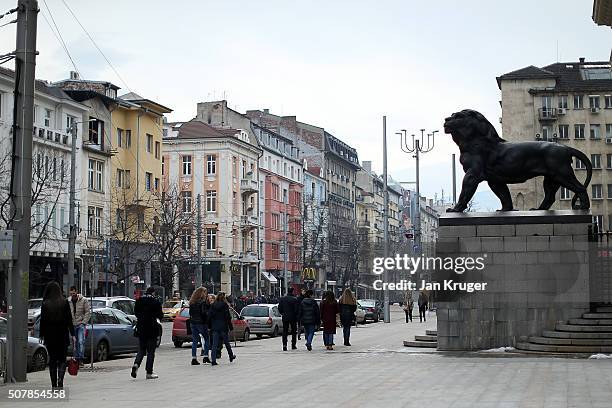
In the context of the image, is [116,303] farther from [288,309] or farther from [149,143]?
[149,143]

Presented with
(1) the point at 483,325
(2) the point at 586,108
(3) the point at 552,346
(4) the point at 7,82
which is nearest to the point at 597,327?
(3) the point at 552,346

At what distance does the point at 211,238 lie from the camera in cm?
8225

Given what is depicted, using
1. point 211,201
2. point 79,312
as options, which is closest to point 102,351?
point 79,312

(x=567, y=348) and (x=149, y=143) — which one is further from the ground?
(x=149, y=143)

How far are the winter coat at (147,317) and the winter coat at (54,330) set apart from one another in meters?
2.42

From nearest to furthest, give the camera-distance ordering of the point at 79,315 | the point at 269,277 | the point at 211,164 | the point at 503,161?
the point at 79,315 < the point at 503,161 < the point at 211,164 < the point at 269,277

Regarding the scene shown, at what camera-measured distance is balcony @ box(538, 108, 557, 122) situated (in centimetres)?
8569

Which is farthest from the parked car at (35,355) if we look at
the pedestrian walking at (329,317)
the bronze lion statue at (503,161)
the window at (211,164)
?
the window at (211,164)

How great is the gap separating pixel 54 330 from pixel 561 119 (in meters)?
76.6

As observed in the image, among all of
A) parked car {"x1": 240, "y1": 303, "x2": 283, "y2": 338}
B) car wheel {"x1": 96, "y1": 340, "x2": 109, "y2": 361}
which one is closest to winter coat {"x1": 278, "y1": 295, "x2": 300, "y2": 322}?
car wheel {"x1": 96, "y1": 340, "x2": 109, "y2": 361}

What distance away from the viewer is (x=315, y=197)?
357 feet

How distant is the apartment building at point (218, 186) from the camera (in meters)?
81.6

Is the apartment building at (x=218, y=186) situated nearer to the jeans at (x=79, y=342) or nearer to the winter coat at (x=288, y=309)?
the winter coat at (x=288, y=309)

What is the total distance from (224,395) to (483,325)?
10.2 metres
